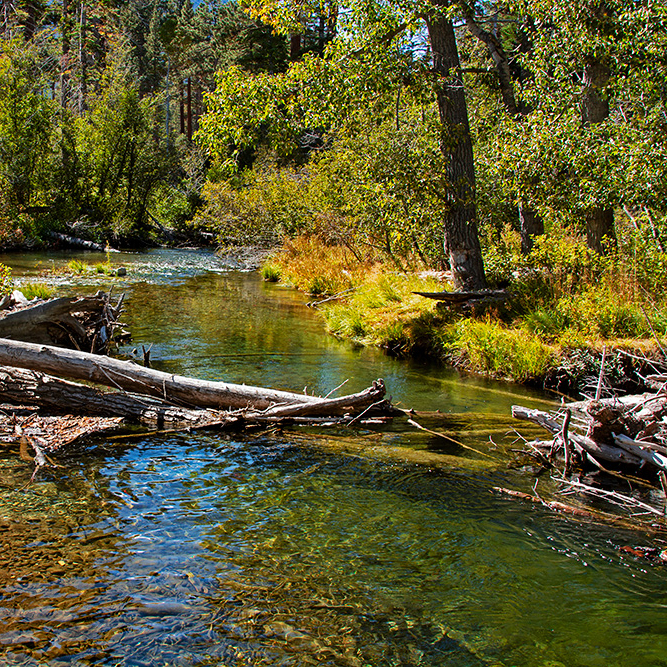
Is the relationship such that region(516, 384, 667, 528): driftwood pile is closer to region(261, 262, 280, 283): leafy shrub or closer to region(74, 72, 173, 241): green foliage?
region(261, 262, 280, 283): leafy shrub

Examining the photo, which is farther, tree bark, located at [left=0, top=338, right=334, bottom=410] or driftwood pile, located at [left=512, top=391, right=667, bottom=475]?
tree bark, located at [left=0, top=338, right=334, bottom=410]

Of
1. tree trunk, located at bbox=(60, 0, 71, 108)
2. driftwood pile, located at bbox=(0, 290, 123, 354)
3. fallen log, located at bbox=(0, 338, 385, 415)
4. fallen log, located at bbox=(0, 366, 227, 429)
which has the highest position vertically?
tree trunk, located at bbox=(60, 0, 71, 108)

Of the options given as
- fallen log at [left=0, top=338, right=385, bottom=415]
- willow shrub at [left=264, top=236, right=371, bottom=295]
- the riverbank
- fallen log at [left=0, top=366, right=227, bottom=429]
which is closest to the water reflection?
fallen log at [left=0, top=366, right=227, bottom=429]

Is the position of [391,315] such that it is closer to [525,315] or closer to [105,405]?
[525,315]

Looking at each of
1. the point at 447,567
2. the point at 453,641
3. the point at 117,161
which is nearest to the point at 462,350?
the point at 447,567

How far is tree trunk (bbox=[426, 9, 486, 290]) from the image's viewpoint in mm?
12148

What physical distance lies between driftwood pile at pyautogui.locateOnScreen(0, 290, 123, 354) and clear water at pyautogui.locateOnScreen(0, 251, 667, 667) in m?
3.11

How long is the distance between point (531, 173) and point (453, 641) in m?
10.00

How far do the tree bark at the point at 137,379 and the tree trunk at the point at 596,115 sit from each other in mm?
7851

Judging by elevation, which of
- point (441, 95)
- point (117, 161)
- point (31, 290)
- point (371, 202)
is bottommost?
point (31, 290)

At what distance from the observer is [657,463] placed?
5.44 meters

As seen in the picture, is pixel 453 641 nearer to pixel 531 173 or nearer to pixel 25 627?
pixel 25 627

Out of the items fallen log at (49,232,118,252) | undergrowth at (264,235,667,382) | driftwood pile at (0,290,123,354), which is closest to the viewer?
driftwood pile at (0,290,123,354)

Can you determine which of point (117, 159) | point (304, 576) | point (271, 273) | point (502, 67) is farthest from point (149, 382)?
point (117, 159)
